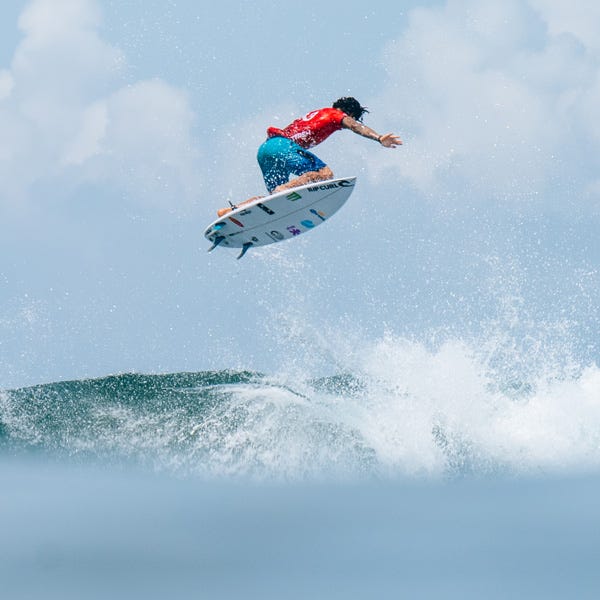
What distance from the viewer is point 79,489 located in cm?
1476

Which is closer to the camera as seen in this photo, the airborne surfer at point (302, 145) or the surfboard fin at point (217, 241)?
the airborne surfer at point (302, 145)

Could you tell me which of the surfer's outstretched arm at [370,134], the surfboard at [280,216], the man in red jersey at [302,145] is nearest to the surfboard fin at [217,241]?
the surfboard at [280,216]

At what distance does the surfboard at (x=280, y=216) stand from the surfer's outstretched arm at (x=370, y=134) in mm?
775

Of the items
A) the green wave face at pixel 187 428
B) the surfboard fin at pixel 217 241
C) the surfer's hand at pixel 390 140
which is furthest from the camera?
the green wave face at pixel 187 428

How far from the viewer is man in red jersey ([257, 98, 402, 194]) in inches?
487

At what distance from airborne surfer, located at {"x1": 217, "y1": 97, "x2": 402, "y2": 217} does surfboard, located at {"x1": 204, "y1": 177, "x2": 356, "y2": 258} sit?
0.19 meters

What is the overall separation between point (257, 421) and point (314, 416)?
122cm

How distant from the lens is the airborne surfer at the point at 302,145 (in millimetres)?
12375

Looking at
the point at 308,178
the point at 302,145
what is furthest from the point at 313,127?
the point at 308,178

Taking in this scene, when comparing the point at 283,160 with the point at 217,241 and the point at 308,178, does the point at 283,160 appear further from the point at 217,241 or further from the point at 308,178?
the point at 217,241

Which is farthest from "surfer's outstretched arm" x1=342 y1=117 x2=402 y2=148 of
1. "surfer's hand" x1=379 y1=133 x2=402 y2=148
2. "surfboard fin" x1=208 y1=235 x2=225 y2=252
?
"surfboard fin" x1=208 y1=235 x2=225 y2=252

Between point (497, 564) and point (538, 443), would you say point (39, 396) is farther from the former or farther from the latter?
point (497, 564)

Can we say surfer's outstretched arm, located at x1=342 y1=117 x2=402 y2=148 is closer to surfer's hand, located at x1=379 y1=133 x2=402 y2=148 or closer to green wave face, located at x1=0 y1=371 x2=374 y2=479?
surfer's hand, located at x1=379 y1=133 x2=402 y2=148

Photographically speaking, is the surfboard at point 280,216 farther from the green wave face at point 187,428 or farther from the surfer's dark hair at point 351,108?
the green wave face at point 187,428
